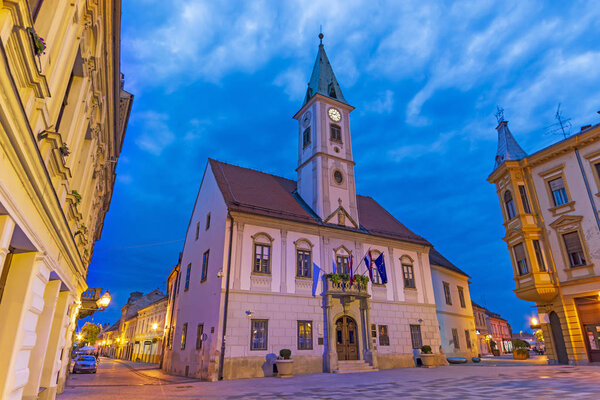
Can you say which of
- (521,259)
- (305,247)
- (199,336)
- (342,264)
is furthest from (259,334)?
(521,259)

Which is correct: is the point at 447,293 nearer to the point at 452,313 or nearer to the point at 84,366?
the point at 452,313

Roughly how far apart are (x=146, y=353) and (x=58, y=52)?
49127 millimetres

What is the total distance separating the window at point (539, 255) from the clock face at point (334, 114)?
17.8 m

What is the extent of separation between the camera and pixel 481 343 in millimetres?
51188

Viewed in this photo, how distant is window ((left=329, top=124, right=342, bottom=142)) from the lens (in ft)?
100

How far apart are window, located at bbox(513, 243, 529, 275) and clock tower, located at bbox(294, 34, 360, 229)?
1129cm

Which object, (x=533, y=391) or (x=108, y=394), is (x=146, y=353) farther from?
(x=533, y=391)

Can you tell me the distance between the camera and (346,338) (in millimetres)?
23828

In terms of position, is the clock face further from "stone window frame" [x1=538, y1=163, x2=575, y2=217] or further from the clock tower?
"stone window frame" [x1=538, y1=163, x2=575, y2=217]

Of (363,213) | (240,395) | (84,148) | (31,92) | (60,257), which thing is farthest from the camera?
(363,213)

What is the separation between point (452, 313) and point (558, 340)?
11.0 m

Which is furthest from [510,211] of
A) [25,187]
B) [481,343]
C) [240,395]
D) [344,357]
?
[481,343]

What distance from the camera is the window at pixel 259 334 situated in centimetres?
2064

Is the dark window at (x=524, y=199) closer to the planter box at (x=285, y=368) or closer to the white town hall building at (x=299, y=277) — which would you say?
the white town hall building at (x=299, y=277)
